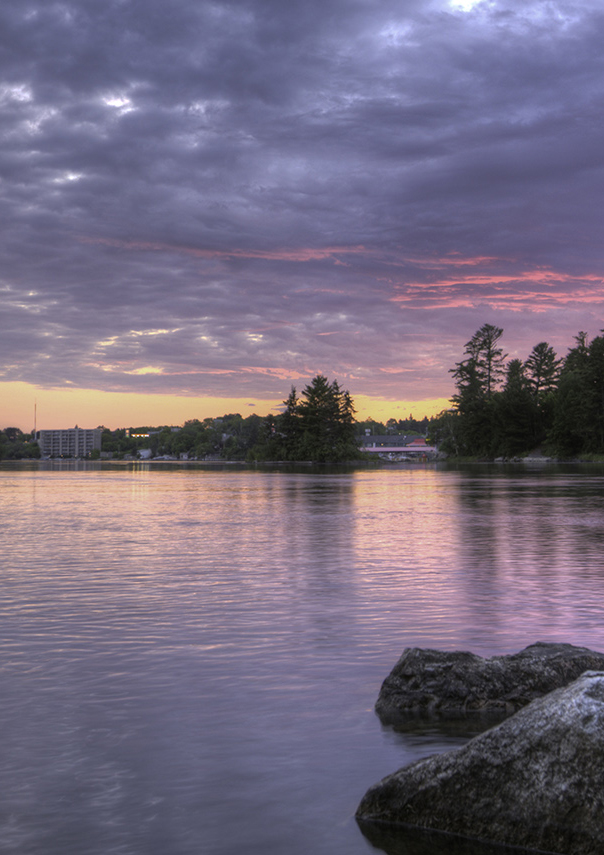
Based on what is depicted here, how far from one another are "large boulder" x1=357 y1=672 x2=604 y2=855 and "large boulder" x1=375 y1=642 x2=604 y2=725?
5.81ft

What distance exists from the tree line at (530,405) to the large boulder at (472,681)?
390 feet

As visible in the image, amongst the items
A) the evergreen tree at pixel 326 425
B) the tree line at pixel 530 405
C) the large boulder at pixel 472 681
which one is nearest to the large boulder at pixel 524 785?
the large boulder at pixel 472 681

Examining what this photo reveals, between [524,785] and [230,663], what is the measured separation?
458 cm

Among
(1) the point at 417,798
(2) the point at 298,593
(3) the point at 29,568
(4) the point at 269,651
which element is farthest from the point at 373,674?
(3) the point at 29,568

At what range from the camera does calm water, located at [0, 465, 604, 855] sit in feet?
16.9

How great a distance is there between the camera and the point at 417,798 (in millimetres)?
4984

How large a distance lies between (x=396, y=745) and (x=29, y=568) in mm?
11906

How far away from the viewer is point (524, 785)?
4.61 meters

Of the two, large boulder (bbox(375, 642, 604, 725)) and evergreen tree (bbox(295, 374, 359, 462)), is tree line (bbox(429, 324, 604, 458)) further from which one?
large boulder (bbox(375, 642, 604, 725))

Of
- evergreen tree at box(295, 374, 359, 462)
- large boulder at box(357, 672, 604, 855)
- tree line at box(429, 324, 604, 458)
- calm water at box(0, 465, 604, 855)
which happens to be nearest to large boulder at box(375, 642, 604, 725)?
calm water at box(0, 465, 604, 855)

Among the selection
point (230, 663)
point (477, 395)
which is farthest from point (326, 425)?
point (230, 663)

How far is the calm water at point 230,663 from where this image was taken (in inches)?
203

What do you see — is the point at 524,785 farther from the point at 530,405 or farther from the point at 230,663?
the point at 530,405

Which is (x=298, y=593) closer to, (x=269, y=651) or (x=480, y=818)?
(x=269, y=651)
